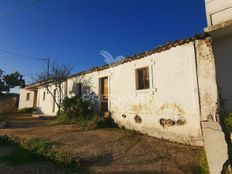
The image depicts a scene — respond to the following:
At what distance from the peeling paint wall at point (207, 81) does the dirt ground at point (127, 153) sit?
1367 mm

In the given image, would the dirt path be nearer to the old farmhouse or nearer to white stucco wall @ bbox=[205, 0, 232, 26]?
the old farmhouse

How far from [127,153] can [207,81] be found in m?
3.73

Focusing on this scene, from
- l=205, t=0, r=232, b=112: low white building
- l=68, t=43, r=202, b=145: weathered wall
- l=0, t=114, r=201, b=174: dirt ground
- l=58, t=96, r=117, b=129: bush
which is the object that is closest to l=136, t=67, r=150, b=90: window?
l=68, t=43, r=202, b=145: weathered wall

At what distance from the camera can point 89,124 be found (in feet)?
34.5

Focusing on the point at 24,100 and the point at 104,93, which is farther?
the point at 24,100

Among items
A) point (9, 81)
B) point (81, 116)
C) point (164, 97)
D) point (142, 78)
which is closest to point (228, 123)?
point (164, 97)

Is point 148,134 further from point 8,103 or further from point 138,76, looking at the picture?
point 8,103

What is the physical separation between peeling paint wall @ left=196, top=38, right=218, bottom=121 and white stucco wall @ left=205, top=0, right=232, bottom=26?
0.83 meters

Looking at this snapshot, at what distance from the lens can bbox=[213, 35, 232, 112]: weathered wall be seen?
7.08 m

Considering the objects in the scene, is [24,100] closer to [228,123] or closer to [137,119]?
[137,119]

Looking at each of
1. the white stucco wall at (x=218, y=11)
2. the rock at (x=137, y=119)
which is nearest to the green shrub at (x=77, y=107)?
the rock at (x=137, y=119)

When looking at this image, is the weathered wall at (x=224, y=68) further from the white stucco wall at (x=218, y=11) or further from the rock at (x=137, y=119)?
the rock at (x=137, y=119)

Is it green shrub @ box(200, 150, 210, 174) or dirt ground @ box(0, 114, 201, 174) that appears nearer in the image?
green shrub @ box(200, 150, 210, 174)

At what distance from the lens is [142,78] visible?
9734 millimetres
